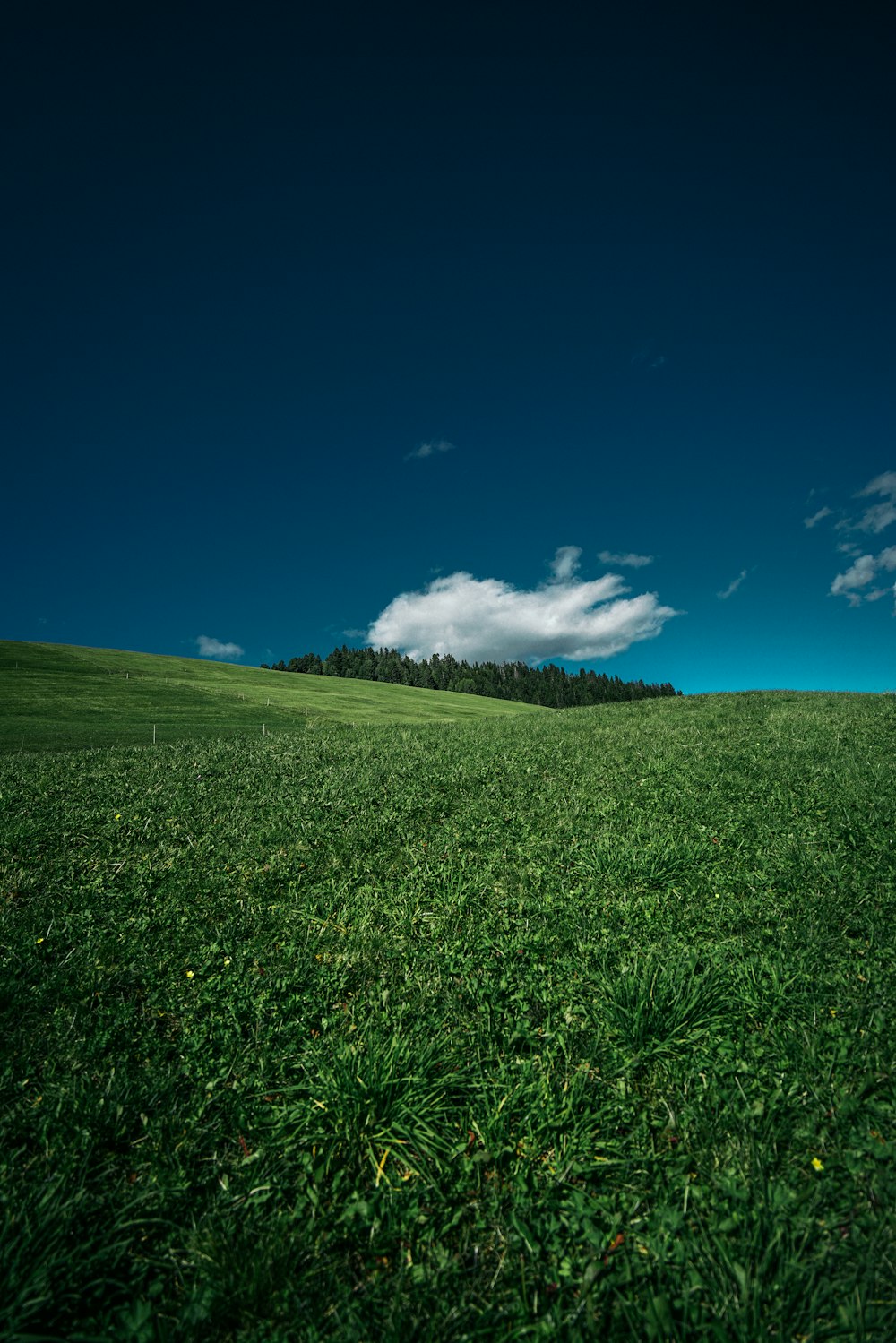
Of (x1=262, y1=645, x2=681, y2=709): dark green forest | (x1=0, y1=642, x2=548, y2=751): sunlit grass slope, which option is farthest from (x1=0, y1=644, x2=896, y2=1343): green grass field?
(x1=262, y1=645, x2=681, y2=709): dark green forest

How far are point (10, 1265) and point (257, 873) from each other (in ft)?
16.1

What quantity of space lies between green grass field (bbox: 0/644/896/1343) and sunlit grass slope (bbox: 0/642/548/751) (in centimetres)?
2668

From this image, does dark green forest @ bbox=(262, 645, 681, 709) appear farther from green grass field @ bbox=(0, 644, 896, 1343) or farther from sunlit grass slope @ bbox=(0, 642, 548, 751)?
green grass field @ bbox=(0, 644, 896, 1343)

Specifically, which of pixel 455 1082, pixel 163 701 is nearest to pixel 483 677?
pixel 163 701

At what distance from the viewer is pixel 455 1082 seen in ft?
13.0

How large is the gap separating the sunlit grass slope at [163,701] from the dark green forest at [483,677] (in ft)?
243

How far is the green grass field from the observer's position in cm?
275

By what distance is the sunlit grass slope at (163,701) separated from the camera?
37.3 metres

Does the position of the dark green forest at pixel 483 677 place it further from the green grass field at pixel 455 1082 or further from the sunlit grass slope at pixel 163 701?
the green grass field at pixel 455 1082

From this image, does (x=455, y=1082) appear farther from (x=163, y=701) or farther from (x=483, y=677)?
(x=483, y=677)

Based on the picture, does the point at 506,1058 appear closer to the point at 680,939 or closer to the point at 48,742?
the point at 680,939

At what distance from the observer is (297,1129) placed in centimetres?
368

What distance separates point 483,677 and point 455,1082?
16339 cm

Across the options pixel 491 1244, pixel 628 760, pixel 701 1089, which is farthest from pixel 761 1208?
pixel 628 760
